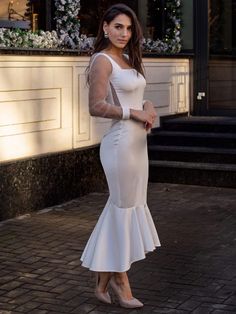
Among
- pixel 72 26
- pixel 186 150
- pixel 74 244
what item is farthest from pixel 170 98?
pixel 74 244

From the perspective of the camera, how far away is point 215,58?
471 inches

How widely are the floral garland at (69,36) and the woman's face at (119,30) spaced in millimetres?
3211

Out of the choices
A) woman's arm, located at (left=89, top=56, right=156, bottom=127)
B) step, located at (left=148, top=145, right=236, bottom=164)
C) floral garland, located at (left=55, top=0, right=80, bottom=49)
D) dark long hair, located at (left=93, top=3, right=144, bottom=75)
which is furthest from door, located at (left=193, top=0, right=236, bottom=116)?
woman's arm, located at (left=89, top=56, right=156, bottom=127)

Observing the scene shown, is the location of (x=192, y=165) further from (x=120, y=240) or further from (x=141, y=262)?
(x=120, y=240)

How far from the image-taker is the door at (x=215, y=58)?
11.8m

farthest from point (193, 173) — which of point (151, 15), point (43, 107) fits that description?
point (151, 15)

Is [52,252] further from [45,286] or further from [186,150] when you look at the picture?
[186,150]

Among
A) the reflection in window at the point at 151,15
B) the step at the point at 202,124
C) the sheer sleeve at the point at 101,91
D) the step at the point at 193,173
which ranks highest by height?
the reflection in window at the point at 151,15

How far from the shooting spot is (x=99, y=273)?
16.3ft

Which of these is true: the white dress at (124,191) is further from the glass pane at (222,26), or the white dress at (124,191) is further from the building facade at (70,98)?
the glass pane at (222,26)

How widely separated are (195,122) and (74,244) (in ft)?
15.6

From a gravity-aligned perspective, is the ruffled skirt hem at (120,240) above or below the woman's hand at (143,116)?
below

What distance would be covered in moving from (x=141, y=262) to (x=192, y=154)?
4.21 metres

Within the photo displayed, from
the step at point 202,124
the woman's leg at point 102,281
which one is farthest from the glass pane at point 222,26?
the woman's leg at point 102,281
